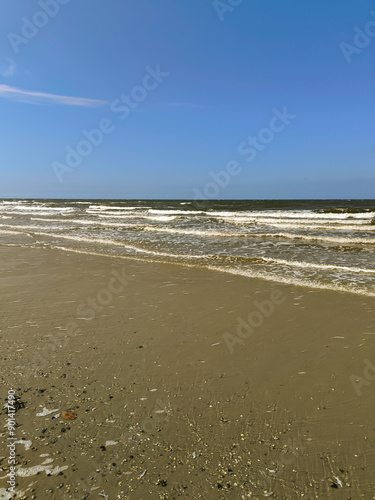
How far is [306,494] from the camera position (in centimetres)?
207

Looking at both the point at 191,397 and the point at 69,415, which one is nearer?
the point at 69,415

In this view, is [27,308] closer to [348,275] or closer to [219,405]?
[219,405]

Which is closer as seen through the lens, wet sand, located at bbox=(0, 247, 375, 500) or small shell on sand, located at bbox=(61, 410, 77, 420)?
wet sand, located at bbox=(0, 247, 375, 500)

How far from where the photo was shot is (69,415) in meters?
2.77

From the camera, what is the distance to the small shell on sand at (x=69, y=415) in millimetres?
2730

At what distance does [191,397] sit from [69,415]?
3.75ft

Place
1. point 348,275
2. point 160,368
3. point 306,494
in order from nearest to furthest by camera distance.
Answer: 1. point 306,494
2. point 160,368
3. point 348,275

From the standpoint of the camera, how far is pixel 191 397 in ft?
10.1

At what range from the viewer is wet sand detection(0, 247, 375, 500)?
85.7 inches

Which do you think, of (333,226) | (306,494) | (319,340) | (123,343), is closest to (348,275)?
(319,340)

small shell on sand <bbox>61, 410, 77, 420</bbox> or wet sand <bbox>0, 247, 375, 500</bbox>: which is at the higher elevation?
small shell on sand <bbox>61, 410, 77, 420</bbox>

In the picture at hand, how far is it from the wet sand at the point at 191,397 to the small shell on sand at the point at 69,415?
0.04 meters

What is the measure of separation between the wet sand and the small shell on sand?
0.14ft

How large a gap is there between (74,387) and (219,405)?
1.50 metres
